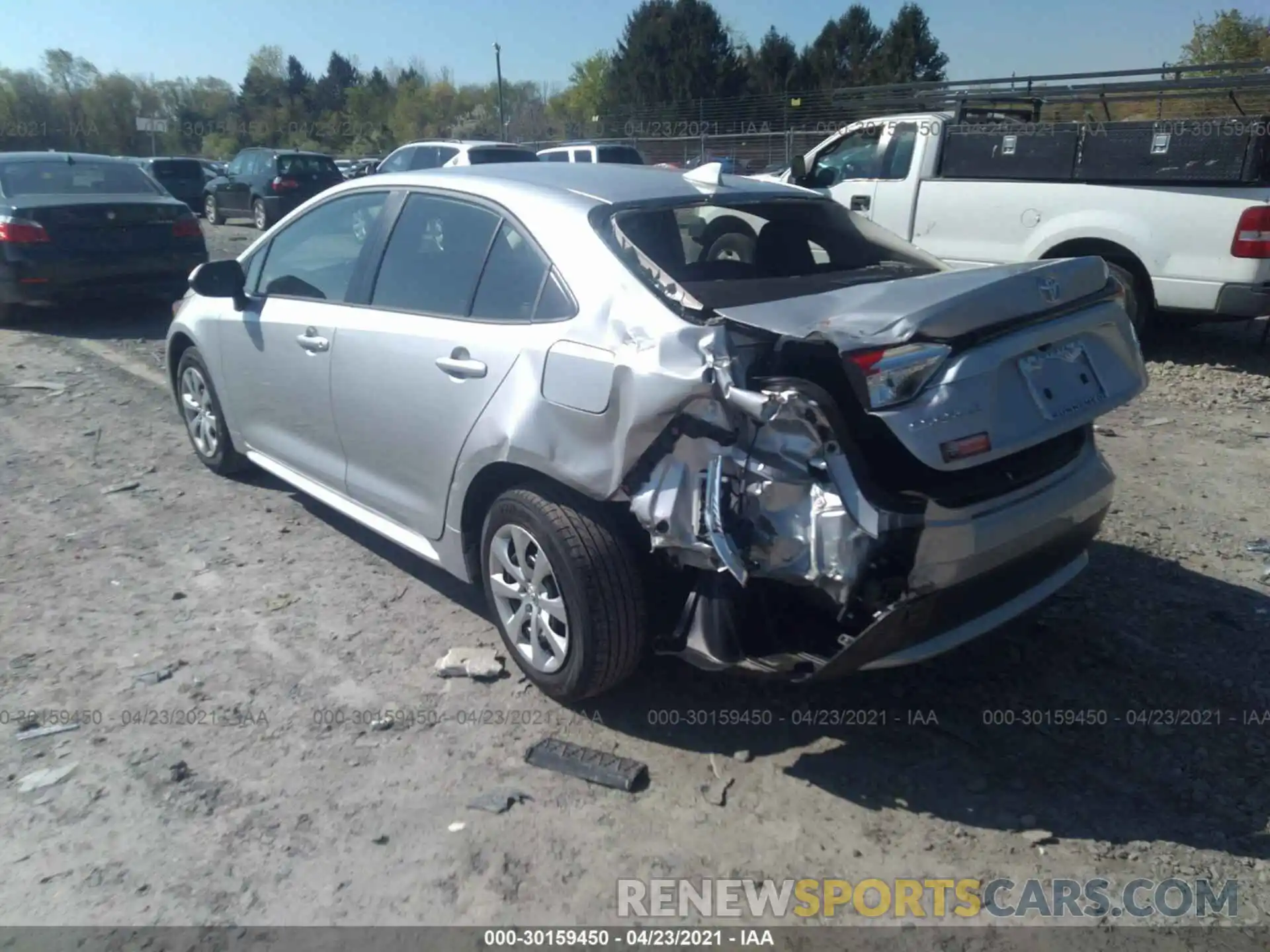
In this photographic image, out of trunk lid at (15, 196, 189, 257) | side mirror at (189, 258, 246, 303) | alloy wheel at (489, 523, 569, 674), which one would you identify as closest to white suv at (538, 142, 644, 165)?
trunk lid at (15, 196, 189, 257)

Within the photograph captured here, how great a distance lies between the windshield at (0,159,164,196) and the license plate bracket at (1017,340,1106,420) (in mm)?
9973

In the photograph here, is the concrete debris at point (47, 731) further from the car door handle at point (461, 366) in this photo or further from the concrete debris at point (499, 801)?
the car door handle at point (461, 366)

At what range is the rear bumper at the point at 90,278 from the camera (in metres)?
9.36

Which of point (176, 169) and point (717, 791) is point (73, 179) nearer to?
point (717, 791)

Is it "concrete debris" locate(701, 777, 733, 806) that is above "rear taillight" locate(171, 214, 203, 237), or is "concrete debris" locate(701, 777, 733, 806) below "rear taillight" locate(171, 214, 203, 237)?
below

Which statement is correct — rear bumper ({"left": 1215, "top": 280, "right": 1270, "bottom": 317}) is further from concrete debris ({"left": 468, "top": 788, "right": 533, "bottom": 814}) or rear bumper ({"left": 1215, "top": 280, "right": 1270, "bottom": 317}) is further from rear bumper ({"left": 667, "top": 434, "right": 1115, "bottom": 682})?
concrete debris ({"left": 468, "top": 788, "right": 533, "bottom": 814})

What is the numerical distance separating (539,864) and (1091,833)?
1.58m

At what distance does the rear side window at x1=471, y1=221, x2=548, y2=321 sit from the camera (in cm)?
346

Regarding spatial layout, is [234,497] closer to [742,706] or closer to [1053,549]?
[742,706]

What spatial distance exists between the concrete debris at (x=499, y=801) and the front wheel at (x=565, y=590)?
1.31 feet

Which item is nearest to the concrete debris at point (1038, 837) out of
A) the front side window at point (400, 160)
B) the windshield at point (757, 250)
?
the windshield at point (757, 250)

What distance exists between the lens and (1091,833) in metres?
2.90

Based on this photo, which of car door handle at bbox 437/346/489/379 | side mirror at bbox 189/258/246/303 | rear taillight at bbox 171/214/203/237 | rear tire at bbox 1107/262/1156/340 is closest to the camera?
car door handle at bbox 437/346/489/379

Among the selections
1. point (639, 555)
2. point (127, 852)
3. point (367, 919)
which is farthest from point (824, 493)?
point (127, 852)
